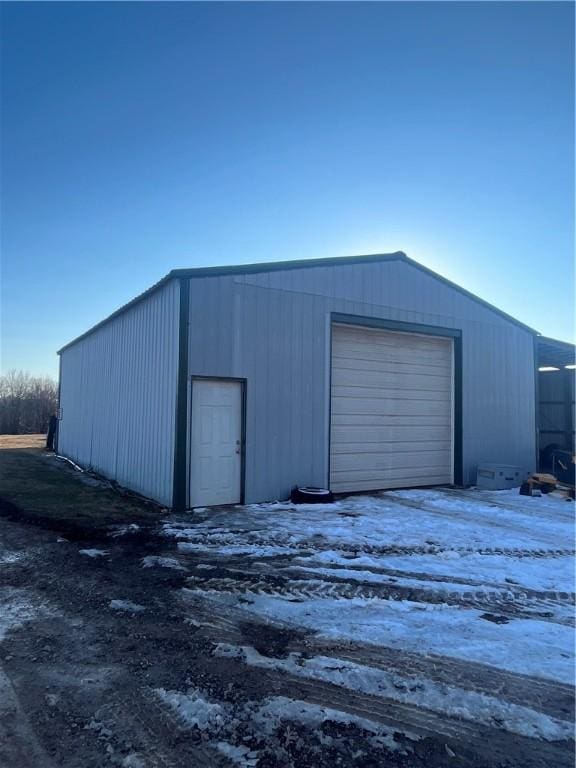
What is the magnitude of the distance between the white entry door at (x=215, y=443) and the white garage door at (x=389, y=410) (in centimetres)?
237

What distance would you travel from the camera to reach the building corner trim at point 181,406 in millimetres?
7789

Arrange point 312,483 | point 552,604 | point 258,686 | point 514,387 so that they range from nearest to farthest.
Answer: point 258,686, point 552,604, point 312,483, point 514,387

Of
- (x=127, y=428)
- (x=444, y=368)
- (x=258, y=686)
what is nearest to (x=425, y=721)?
(x=258, y=686)

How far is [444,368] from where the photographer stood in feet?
38.8

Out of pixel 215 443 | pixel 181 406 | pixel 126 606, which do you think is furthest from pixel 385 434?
pixel 126 606

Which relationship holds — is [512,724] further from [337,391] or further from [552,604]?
[337,391]

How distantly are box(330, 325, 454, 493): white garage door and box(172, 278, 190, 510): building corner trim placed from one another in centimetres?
339

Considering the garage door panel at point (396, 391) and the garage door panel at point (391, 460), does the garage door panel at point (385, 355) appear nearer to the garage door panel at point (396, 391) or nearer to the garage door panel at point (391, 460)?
the garage door panel at point (396, 391)

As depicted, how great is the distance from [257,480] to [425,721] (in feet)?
20.3

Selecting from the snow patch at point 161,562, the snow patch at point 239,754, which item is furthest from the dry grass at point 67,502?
the snow patch at point 239,754

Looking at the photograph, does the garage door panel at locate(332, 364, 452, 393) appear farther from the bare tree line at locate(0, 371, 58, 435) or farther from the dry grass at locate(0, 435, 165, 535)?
the bare tree line at locate(0, 371, 58, 435)

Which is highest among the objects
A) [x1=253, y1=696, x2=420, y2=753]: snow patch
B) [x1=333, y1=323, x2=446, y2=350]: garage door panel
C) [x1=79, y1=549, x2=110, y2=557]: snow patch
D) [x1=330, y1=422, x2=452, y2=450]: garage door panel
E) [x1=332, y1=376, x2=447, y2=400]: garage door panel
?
[x1=333, y1=323, x2=446, y2=350]: garage door panel

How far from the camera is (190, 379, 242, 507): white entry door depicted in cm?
806

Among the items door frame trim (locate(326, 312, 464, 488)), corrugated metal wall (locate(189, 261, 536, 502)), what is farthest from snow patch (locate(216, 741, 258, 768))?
door frame trim (locate(326, 312, 464, 488))
